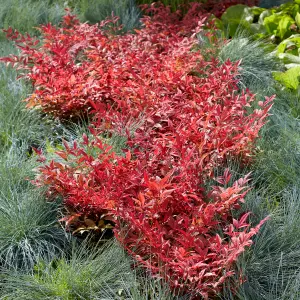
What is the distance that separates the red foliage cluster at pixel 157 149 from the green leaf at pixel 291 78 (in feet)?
1.75

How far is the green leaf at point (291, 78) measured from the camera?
3.71m

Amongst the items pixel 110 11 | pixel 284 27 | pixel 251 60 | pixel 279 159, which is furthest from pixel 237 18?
pixel 279 159

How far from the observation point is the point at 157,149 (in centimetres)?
271

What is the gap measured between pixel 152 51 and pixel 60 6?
206 cm

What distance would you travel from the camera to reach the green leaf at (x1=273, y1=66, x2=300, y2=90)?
3.71 metres

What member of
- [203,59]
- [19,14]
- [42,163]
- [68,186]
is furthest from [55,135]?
[19,14]

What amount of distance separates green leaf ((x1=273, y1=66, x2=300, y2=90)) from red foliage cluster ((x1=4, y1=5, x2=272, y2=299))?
0.53 metres

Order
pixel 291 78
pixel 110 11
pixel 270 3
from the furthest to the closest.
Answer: pixel 270 3
pixel 110 11
pixel 291 78

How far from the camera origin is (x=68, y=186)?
2.62 m

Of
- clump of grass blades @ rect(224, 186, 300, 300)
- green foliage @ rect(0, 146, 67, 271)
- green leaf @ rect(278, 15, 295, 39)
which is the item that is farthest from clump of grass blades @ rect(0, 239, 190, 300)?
green leaf @ rect(278, 15, 295, 39)

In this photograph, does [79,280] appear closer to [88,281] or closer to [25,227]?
[88,281]

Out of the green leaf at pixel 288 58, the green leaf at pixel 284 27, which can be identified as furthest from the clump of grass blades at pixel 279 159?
the green leaf at pixel 284 27

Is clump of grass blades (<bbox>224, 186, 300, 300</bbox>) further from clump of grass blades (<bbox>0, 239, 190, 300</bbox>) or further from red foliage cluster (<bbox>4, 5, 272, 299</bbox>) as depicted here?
clump of grass blades (<bbox>0, 239, 190, 300</bbox>)

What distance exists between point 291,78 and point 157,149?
1.51 m
